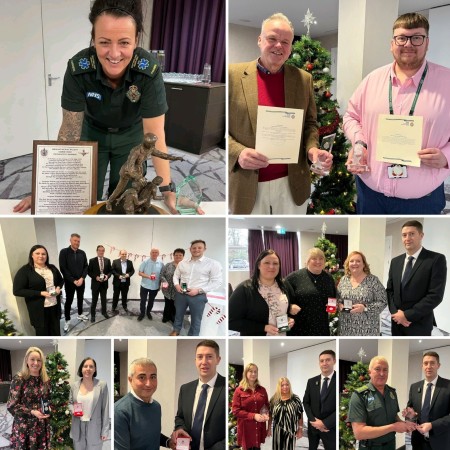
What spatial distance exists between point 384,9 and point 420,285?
1213 mm

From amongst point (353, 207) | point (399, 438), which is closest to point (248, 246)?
point (353, 207)

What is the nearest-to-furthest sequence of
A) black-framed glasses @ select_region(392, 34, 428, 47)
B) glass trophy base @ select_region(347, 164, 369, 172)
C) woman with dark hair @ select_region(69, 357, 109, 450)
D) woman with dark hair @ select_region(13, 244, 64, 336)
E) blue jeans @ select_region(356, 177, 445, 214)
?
black-framed glasses @ select_region(392, 34, 428, 47), glass trophy base @ select_region(347, 164, 369, 172), blue jeans @ select_region(356, 177, 445, 214), woman with dark hair @ select_region(13, 244, 64, 336), woman with dark hair @ select_region(69, 357, 109, 450)

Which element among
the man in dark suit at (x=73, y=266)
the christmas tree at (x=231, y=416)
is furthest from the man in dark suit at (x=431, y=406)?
the man in dark suit at (x=73, y=266)

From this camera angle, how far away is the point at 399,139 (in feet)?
8.70

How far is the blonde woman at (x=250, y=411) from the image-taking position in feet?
9.75

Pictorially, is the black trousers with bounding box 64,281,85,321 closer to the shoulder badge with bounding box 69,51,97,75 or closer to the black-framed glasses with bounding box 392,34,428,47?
the shoulder badge with bounding box 69,51,97,75

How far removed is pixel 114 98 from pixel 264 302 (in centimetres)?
112

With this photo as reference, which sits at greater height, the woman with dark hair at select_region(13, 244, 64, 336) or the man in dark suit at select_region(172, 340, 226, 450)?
the woman with dark hair at select_region(13, 244, 64, 336)

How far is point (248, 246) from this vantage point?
292 centimetres

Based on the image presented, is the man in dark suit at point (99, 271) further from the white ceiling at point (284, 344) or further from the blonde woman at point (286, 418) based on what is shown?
the blonde woman at point (286, 418)

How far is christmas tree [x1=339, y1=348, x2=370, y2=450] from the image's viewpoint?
9.72ft

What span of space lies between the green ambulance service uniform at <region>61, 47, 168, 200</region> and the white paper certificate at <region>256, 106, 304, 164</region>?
425 mm

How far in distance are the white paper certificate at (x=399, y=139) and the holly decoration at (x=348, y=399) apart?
3.20 feet

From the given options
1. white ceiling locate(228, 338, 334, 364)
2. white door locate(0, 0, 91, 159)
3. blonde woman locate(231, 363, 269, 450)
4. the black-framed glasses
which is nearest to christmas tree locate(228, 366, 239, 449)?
blonde woman locate(231, 363, 269, 450)
